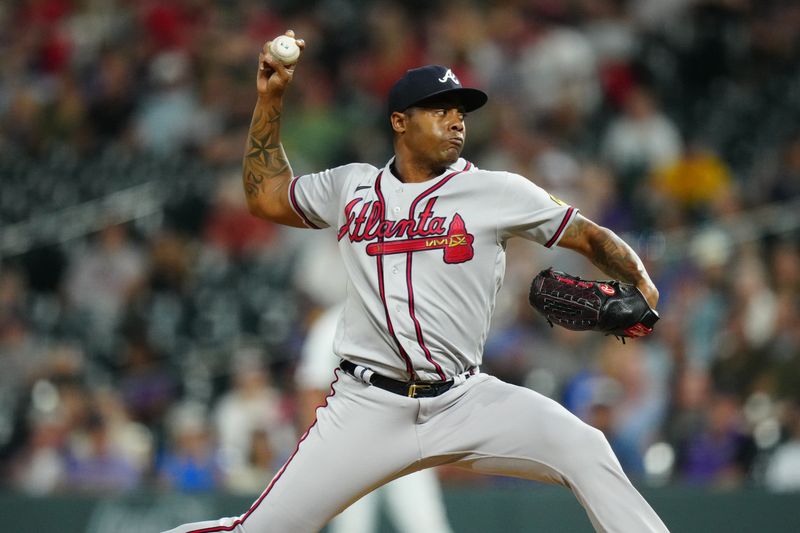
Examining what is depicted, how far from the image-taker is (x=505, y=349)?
8.02 metres

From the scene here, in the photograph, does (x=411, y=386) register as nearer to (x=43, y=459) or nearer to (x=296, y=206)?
(x=296, y=206)

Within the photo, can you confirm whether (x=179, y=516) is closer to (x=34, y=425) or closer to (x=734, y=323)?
(x=34, y=425)

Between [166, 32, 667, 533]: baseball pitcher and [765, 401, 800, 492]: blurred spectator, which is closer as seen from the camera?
[166, 32, 667, 533]: baseball pitcher

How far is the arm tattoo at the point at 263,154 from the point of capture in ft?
15.2

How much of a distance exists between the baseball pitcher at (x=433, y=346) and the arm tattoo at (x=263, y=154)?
0.41 meters

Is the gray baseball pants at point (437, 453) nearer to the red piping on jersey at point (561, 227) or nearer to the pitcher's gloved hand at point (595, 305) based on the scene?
the pitcher's gloved hand at point (595, 305)

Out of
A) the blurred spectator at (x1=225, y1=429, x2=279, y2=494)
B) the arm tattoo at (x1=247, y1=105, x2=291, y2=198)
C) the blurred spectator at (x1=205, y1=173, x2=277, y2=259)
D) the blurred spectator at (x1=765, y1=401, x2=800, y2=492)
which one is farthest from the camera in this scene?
the blurred spectator at (x1=205, y1=173, x2=277, y2=259)

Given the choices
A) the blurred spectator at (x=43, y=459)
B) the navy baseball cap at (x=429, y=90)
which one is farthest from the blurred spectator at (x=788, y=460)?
the blurred spectator at (x=43, y=459)

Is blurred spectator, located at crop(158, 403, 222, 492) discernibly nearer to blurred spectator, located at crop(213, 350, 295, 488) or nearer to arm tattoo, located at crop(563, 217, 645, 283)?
blurred spectator, located at crop(213, 350, 295, 488)

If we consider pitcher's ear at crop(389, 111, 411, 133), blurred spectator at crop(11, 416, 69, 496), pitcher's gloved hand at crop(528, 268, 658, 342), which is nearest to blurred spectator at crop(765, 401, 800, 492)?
pitcher's gloved hand at crop(528, 268, 658, 342)

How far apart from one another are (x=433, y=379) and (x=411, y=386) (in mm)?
77

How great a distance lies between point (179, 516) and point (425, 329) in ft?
10.8

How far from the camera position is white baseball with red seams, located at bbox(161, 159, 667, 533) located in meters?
4.01

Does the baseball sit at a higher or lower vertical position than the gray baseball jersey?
higher
